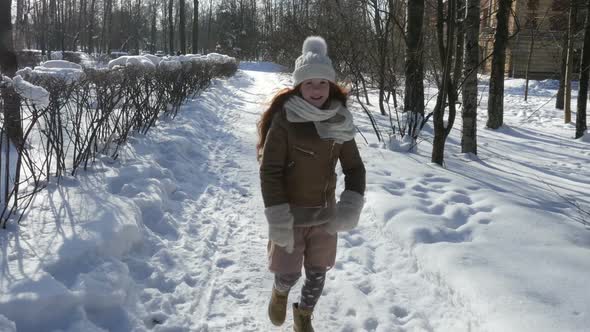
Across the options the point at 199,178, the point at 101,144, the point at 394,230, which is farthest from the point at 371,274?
the point at 101,144

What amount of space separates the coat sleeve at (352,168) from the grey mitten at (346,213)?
39mm

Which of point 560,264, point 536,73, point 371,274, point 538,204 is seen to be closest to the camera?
point 560,264

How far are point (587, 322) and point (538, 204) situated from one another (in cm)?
235

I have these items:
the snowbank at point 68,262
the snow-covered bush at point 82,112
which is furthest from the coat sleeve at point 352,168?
the snow-covered bush at point 82,112

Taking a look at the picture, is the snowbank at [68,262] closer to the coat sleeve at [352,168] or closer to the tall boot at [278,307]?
the tall boot at [278,307]

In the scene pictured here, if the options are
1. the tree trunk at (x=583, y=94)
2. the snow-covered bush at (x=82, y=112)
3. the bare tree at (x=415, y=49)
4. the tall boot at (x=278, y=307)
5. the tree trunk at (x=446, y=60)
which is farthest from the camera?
the tree trunk at (x=583, y=94)

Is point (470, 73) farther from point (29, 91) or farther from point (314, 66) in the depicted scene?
point (29, 91)

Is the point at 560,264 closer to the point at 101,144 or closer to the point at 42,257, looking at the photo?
the point at 42,257

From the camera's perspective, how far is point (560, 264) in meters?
2.90

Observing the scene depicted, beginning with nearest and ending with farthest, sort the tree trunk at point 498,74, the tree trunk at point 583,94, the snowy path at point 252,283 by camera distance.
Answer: the snowy path at point 252,283 → the tree trunk at point 498,74 → the tree trunk at point 583,94

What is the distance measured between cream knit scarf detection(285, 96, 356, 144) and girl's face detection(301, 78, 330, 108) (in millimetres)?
66

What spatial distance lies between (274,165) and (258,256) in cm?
160

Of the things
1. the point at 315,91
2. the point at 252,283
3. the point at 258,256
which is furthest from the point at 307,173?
the point at 258,256

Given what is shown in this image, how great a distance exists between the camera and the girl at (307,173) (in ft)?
7.02
